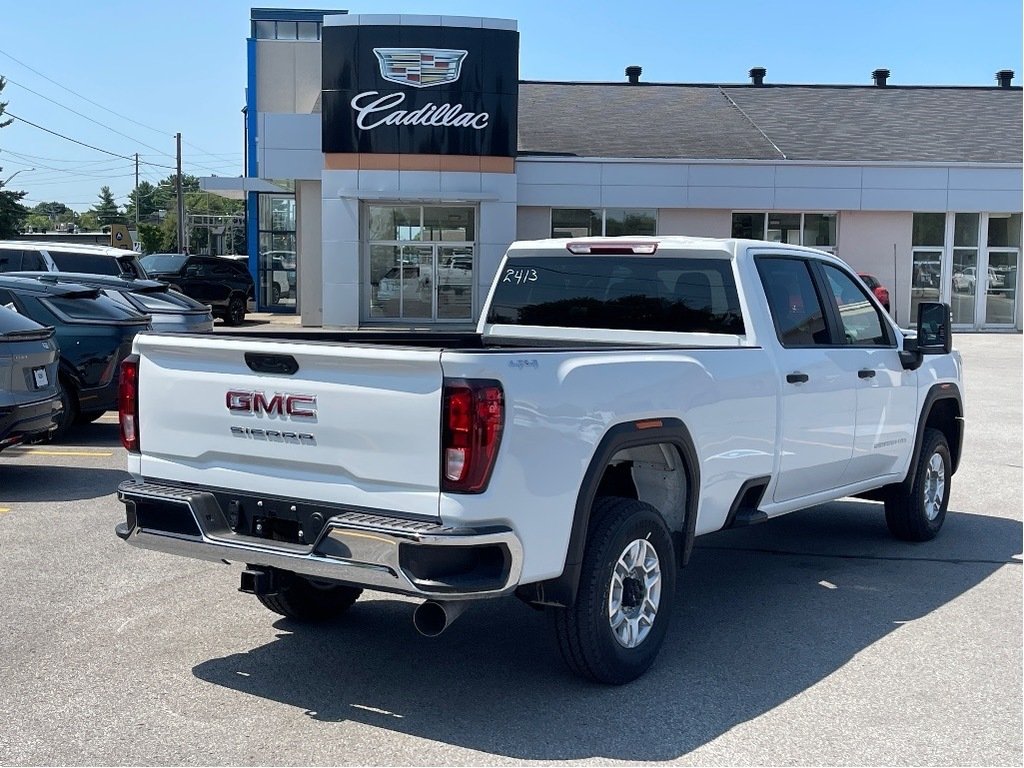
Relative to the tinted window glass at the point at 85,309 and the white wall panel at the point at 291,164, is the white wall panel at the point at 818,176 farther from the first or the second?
the tinted window glass at the point at 85,309

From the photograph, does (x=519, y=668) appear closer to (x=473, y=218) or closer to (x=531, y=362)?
(x=531, y=362)

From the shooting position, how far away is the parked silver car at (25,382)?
934 cm

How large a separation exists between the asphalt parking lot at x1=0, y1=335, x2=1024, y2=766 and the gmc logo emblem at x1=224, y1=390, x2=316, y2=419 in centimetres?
125

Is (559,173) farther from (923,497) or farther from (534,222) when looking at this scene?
(923,497)

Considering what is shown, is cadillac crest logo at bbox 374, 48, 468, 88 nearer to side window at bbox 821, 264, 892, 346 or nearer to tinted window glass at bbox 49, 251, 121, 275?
tinted window glass at bbox 49, 251, 121, 275

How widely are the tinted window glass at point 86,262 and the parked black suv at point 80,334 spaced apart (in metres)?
7.94

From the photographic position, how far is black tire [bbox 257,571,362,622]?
5.92 metres

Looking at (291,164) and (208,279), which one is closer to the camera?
(291,164)

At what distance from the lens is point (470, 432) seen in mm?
4359

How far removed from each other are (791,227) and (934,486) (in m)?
25.1

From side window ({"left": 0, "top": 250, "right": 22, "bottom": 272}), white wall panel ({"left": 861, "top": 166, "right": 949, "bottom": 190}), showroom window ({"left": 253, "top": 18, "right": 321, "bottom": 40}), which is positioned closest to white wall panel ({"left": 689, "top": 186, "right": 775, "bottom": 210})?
white wall panel ({"left": 861, "top": 166, "right": 949, "bottom": 190})

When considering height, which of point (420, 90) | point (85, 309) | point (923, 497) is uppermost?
point (420, 90)

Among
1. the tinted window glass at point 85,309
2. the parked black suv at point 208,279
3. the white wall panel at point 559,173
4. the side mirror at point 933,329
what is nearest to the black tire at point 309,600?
the side mirror at point 933,329

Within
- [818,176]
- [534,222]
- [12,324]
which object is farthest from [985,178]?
[12,324]
